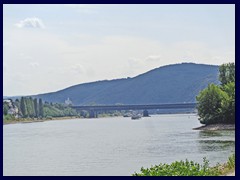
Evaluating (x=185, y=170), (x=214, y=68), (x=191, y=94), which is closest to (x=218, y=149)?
(x=185, y=170)

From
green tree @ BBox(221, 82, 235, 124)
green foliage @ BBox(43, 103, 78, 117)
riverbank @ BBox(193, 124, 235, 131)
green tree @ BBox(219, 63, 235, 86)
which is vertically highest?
green tree @ BBox(219, 63, 235, 86)

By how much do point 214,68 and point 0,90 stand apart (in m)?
188

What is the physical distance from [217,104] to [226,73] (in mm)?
5107

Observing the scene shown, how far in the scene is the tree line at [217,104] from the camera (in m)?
48.3

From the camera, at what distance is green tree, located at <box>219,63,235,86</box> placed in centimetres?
5191

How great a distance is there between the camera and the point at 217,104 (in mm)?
49625

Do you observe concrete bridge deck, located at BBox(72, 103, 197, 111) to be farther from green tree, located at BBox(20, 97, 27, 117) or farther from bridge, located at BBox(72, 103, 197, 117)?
green tree, located at BBox(20, 97, 27, 117)

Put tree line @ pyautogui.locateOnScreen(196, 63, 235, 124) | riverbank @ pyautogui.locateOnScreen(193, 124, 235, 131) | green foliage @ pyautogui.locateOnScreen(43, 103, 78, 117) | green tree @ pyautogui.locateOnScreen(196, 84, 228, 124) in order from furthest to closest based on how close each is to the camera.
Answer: green foliage @ pyautogui.locateOnScreen(43, 103, 78, 117), green tree @ pyautogui.locateOnScreen(196, 84, 228, 124), tree line @ pyautogui.locateOnScreen(196, 63, 235, 124), riverbank @ pyautogui.locateOnScreen(193, 124, 235, 131)

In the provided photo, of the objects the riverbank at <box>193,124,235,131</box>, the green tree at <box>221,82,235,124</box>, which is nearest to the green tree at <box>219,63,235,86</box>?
the green tree at <box>221,82,235,124</box>

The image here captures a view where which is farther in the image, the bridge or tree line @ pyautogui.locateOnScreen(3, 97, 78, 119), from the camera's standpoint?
the bridge

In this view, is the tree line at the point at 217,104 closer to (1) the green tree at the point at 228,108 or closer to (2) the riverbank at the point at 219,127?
(1) the green tree at the point at 228,108

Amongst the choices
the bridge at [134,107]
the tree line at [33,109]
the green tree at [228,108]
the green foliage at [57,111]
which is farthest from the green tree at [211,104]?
the bridge at [134,107]

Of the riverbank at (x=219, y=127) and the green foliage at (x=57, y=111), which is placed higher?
the riverbank at (x=219, y=127)

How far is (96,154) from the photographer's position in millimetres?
27406
